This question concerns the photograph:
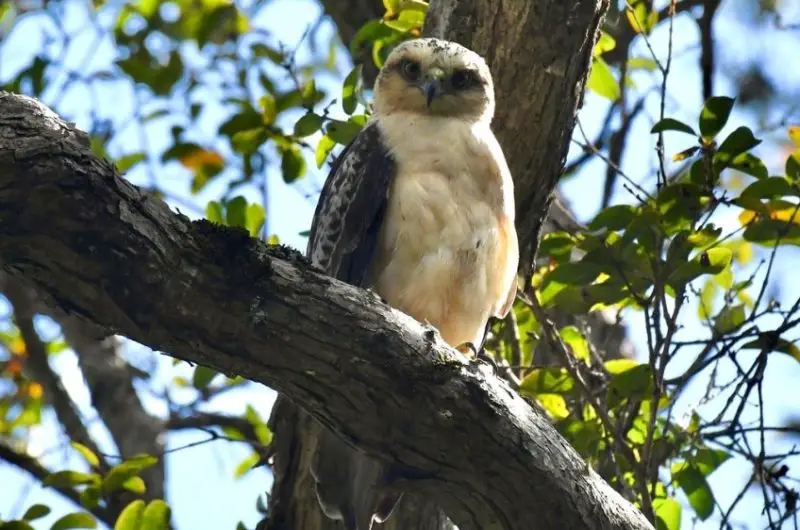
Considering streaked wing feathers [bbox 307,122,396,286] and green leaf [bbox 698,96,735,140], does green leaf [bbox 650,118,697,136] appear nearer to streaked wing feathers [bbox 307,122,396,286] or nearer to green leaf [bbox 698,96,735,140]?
green leaf [bbox 698,96,735,140]

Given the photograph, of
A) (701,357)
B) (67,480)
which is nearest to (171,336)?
(67,480)

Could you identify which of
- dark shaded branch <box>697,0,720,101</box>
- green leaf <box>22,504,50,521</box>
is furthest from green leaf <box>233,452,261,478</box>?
dark shaded branch <box>697,0,720,101</box>

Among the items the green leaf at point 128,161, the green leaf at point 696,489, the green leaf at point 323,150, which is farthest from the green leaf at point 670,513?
the green leaf at point 128,161

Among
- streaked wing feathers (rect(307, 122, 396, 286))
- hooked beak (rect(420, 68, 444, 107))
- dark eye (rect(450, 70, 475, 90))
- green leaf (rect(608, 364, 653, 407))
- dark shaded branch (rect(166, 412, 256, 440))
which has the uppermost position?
dark eye (rect(450, 70, 475, 90))

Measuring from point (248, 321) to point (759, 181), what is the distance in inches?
91.0

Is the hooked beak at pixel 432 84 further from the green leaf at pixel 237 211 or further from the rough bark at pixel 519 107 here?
the green leaf at pixel 237 211

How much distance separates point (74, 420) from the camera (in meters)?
7.04

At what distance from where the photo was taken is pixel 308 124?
17.9ft

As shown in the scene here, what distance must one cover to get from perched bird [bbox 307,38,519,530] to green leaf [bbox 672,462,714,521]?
103 cm

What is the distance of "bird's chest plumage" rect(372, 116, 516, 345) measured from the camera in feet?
14.8

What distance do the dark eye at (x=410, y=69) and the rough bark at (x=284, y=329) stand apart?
2.02 m

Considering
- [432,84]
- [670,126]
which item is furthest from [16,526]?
[670,126]

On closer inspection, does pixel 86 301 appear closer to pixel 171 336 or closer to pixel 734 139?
pixel 171 336

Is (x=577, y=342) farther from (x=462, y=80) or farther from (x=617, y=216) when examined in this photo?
(x=462, y=80)
